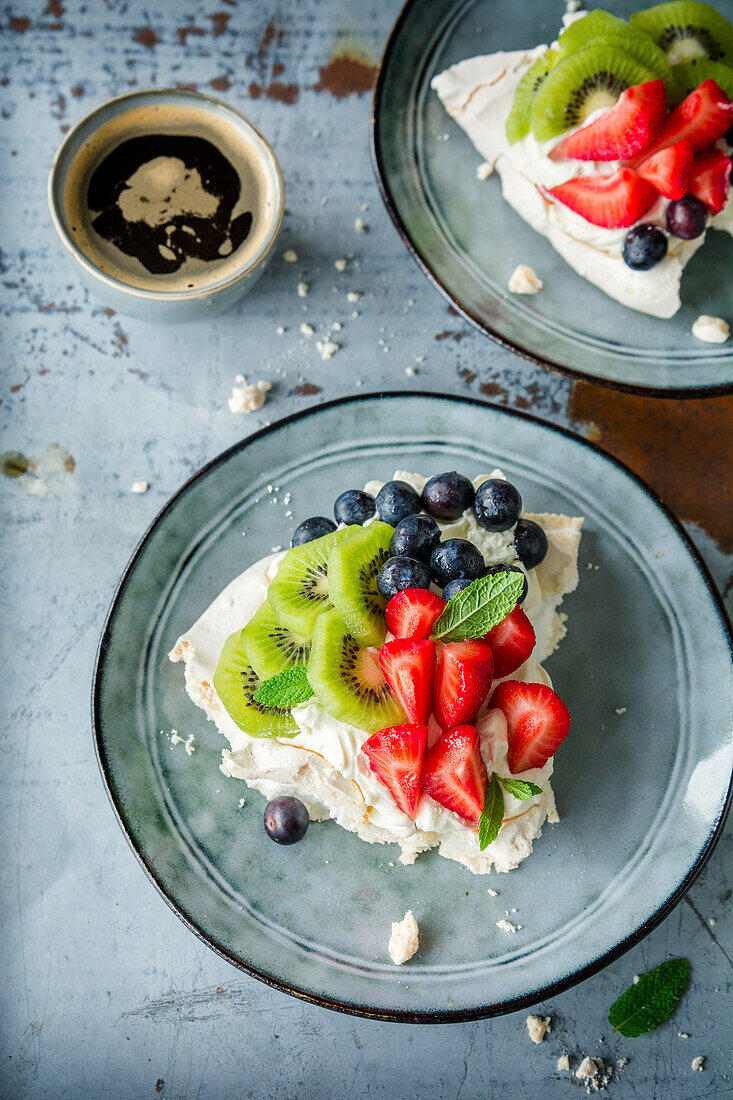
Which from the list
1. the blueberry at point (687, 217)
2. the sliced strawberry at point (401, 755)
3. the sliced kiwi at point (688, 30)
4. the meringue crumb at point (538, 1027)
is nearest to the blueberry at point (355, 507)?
the sliced strawberry at point (401, 755)

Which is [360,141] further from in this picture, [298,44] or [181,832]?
[181,832]

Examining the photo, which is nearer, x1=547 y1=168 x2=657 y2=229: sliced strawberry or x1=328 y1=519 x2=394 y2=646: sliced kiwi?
x1=328 y1=519 x2=394 y2=646: sliced kiwi

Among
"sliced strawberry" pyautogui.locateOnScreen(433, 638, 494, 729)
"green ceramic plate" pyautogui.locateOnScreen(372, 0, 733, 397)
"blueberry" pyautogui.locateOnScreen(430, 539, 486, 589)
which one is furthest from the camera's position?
"green ceramic plate" pyautogui.locateOnScreen(372, 0, 733, 397)

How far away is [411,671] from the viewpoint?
1.46 meters

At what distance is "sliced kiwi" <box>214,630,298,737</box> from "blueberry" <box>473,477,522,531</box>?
54 cm

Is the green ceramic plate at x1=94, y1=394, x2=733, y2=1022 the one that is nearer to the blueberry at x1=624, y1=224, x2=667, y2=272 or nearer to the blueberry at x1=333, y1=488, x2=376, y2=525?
the blueberry at x1=333, y1=488, x2=376, y2=525

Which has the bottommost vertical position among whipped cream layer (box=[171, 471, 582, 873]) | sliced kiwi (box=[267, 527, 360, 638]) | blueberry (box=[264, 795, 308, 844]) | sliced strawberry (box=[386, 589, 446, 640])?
blueberry (box=[264, 795, 308, 844])

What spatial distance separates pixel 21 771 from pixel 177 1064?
73 cm

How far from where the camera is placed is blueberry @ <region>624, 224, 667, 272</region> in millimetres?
1888

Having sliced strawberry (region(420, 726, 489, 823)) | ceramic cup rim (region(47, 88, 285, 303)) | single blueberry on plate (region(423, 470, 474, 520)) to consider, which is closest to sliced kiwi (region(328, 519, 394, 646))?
single blueberry on plate (region(423, 470, 474, 520))

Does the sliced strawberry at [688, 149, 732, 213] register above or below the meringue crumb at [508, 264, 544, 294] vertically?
above

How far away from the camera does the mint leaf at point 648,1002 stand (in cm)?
183

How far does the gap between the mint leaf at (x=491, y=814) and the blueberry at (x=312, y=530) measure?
402 mm

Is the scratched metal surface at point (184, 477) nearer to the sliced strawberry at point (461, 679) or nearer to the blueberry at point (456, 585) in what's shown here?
the blueberry at point (456, 585)
